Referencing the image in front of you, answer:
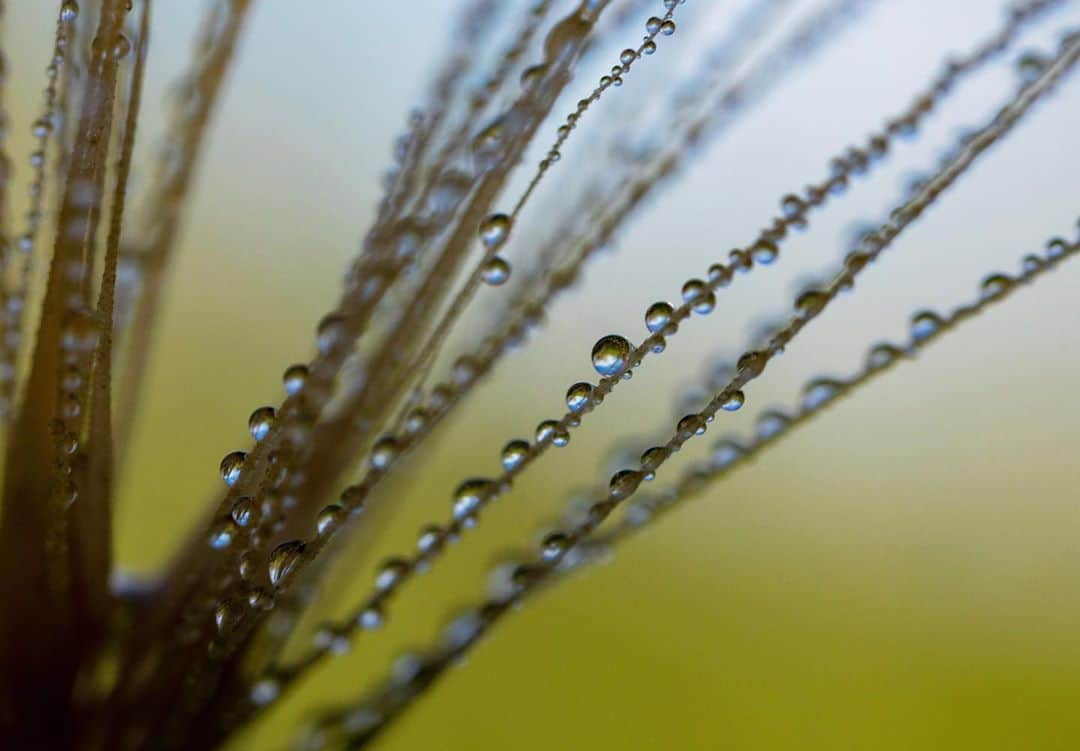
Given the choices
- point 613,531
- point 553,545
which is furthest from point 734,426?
point 553,545

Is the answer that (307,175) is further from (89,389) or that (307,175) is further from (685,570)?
(89,389)

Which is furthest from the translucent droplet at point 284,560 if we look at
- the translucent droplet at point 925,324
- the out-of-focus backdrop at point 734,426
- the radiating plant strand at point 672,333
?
the out-of-focus backdrop at point 734,426

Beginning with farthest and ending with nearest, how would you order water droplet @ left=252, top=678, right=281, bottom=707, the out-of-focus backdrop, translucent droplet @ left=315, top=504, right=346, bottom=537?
the out-of-focus backdrop
water droplet @ left=252, top=678, right=281, bottom=707
translucent droplet @ left=315, top=504, right=346, bottom=537

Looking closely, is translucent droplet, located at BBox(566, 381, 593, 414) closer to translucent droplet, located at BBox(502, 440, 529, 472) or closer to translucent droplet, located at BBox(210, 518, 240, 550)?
translucent droplet, located at BBox(502, 440, 529, 472)

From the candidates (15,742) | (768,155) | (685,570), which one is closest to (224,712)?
(15,742)

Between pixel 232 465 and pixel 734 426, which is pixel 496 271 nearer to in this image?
pixel 232 465

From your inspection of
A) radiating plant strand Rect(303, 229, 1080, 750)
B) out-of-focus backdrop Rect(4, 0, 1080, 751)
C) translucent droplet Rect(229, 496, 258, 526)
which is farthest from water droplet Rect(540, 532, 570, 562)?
out-of-focus backdrop Rect(4, 0, 1080, 751)
